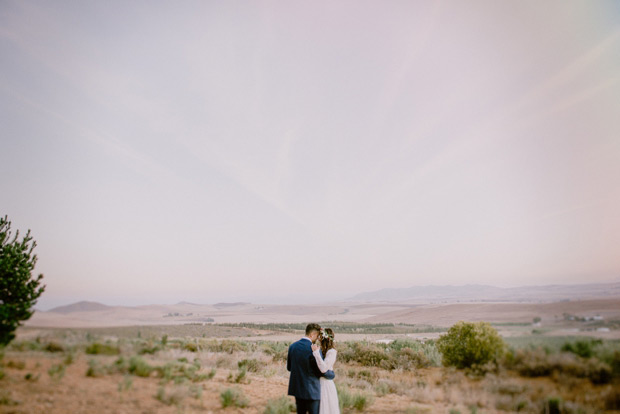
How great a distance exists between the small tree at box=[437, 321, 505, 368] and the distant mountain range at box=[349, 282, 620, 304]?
2311 mm

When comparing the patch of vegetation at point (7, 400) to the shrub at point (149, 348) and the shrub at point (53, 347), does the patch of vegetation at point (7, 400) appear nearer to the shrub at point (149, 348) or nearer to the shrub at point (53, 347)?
the shrub at point (53, 347)

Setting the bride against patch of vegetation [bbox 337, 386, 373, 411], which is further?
patch of vegetation [bbox 337, 386, 373, 411]

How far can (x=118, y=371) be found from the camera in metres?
6.77

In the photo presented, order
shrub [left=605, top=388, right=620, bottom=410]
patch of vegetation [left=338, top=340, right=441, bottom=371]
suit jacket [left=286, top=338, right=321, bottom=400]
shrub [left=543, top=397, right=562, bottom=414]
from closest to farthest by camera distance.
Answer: shrub [left=605, top=388, right=620, bottom=410]
shrub [left=543, top=397, right=562, bottom=414]
suit jacket [left=286, top=338, right=321, bottom=400]
patch of vegetation [left=338, top=340, right=441, bottom=371]

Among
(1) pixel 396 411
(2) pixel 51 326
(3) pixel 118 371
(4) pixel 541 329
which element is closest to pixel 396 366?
(1) pixel 396 411

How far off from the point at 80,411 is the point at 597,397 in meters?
9.07

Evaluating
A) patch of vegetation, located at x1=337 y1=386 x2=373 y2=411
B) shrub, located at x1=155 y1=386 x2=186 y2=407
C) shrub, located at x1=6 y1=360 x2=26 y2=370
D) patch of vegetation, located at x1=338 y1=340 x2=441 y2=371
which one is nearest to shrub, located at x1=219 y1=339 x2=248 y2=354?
patch of vegetation, located at x1=338 y1=340 x2=441 y2=371

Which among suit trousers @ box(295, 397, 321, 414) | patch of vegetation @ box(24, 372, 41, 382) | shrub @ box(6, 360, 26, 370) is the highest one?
shrub @ box(6, 360, 26, 370)

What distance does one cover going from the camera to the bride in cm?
640

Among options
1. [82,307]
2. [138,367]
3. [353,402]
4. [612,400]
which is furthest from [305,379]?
[82,307]

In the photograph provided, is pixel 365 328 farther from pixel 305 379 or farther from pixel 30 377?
pixel 30 377

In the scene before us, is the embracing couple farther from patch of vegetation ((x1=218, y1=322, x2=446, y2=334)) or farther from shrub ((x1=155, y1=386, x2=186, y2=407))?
patch of vegetation ((x1=218, y1=322, x2=446, y2=334))

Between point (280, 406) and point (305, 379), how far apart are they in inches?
98.2

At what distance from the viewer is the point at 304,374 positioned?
251 inches
